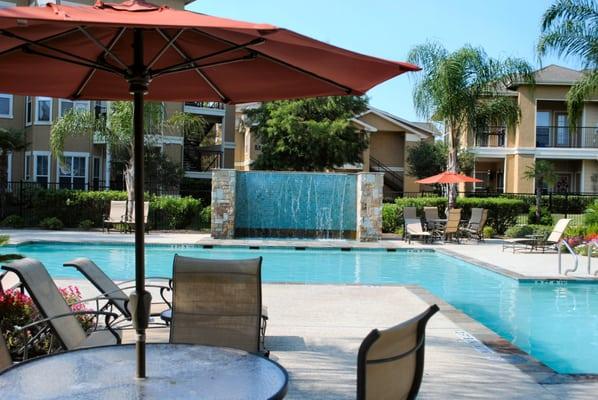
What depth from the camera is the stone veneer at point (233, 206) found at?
2002 cm

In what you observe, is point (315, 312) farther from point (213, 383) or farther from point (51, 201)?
point (51, 201)

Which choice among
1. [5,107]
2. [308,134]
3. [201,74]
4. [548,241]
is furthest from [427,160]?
[201,74]

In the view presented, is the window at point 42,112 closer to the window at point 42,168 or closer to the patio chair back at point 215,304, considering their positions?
the window at point 42,168

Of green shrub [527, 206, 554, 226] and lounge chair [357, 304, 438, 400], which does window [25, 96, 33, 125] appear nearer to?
green shrub [527, 206, 554, 226]

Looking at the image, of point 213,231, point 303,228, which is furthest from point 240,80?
point 303,228

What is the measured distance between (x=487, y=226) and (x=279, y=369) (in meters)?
21.3

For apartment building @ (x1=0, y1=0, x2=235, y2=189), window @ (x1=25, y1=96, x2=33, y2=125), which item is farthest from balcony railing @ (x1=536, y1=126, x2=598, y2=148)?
window @ (x1=25, y1=96, x2=33, y2=125)

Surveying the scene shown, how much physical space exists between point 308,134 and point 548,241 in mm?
15994

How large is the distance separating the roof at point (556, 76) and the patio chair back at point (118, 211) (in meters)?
21.6

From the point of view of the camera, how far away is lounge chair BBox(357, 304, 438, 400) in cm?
229

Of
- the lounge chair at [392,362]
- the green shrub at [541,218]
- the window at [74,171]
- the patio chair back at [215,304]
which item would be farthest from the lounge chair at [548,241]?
the window at [74,171]

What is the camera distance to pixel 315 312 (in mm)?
8031

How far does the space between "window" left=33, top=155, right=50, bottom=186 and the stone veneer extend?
1228 centimetres

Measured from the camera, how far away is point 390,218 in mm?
22547
